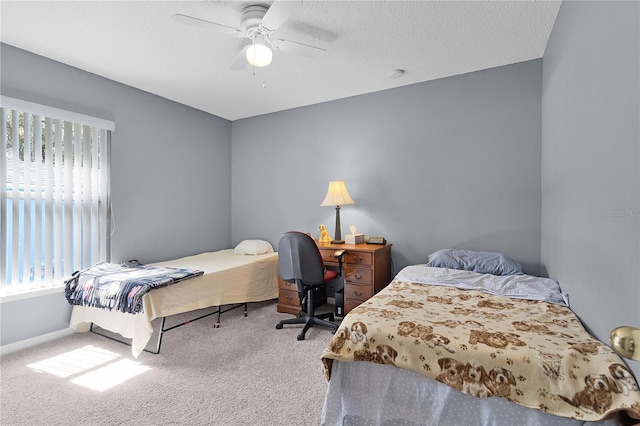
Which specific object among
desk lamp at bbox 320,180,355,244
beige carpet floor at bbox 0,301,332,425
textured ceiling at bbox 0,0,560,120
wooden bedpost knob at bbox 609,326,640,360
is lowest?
beige carpet floor at bbox 0,301,332,425

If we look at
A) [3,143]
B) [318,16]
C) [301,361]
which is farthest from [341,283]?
[3,143]

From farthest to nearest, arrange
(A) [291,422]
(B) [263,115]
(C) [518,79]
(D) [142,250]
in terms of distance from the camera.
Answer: (B) [263,115] → (D) [142,250] → (C) [518,79] → (A) [291,422]

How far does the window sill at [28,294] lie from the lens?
252 cm

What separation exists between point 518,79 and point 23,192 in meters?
4.55

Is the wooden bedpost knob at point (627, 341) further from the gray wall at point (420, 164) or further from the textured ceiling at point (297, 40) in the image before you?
the gray wall at point (420, 164)

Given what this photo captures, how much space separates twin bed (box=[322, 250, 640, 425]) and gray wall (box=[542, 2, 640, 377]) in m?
0.14

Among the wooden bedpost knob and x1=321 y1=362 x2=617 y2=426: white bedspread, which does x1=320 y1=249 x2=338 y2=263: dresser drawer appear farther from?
the wooden bedpost knob

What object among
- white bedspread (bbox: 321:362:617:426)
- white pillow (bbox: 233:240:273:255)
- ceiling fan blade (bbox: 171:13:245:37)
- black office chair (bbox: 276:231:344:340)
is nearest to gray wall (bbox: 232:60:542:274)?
white pillow (bbox: 233:240:273:255)

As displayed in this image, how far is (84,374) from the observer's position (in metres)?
2.20

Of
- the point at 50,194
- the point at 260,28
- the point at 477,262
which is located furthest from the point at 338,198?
the point at 50,194

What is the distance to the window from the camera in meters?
2.55

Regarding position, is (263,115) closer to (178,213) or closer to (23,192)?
(178,213)

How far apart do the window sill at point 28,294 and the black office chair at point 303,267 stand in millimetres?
2035

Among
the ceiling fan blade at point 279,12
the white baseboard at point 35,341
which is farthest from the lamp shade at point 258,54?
the white baseboard at point 35,341
